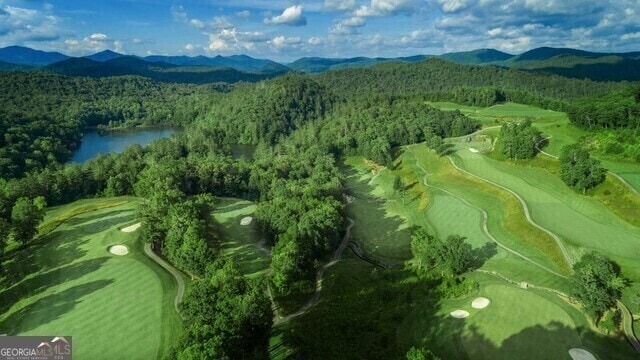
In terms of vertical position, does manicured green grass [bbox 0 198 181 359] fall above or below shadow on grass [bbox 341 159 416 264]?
above

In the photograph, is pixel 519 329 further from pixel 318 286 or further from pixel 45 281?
pixel 45 281

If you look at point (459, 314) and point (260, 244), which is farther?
point (260, 244)

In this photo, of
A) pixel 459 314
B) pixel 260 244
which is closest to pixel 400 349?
pixel 459 314

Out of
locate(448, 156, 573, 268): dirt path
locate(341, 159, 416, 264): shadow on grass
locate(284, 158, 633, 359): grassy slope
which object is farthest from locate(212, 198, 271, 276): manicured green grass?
locate(448, 156, 573, 268): dirt path

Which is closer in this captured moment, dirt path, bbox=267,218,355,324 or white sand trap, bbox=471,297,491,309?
white sand trap, bbox=471,297,491,309

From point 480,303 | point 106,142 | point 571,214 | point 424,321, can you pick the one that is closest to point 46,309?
point 424,321

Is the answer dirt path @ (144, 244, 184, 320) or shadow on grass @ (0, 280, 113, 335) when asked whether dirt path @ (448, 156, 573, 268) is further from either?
shadow on grass @ (0, 280, 113, 335)

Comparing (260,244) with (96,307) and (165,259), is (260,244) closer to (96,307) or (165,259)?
(165,259)
